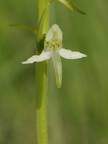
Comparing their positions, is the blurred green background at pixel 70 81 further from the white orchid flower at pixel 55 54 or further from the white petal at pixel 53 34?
the white orchid flower at pixel 55 54

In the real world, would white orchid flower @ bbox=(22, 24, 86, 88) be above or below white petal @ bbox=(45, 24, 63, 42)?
below

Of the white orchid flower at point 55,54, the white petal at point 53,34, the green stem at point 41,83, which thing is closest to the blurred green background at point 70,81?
the white petal at point 53,34

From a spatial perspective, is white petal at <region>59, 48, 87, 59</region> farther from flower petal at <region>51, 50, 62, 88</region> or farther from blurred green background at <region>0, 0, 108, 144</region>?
blurred green background at <region>0, 0, 108, 144</region>

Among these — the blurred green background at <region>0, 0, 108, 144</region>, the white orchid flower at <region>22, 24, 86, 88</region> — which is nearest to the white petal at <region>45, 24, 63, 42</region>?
the white orchid flower at <region>22, 24, 86, 88</region>

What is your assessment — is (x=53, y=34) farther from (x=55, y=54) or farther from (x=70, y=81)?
(x=70, y=81)

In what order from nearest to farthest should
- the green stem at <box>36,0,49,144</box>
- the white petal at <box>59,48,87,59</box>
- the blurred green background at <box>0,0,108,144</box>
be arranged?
the green stem at <box>36,0,49,144</box>, the white petal at <box>59,48,87,59</box>, the blurred green background at <box>0,0,108,144</box>

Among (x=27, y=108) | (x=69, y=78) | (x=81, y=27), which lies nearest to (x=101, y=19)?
(x=81, y=27)

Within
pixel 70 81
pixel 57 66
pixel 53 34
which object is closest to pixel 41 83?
pixel 57 66

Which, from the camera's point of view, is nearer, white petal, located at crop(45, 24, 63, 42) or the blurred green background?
white petal, located at crop(45, 24, 63, 42)
